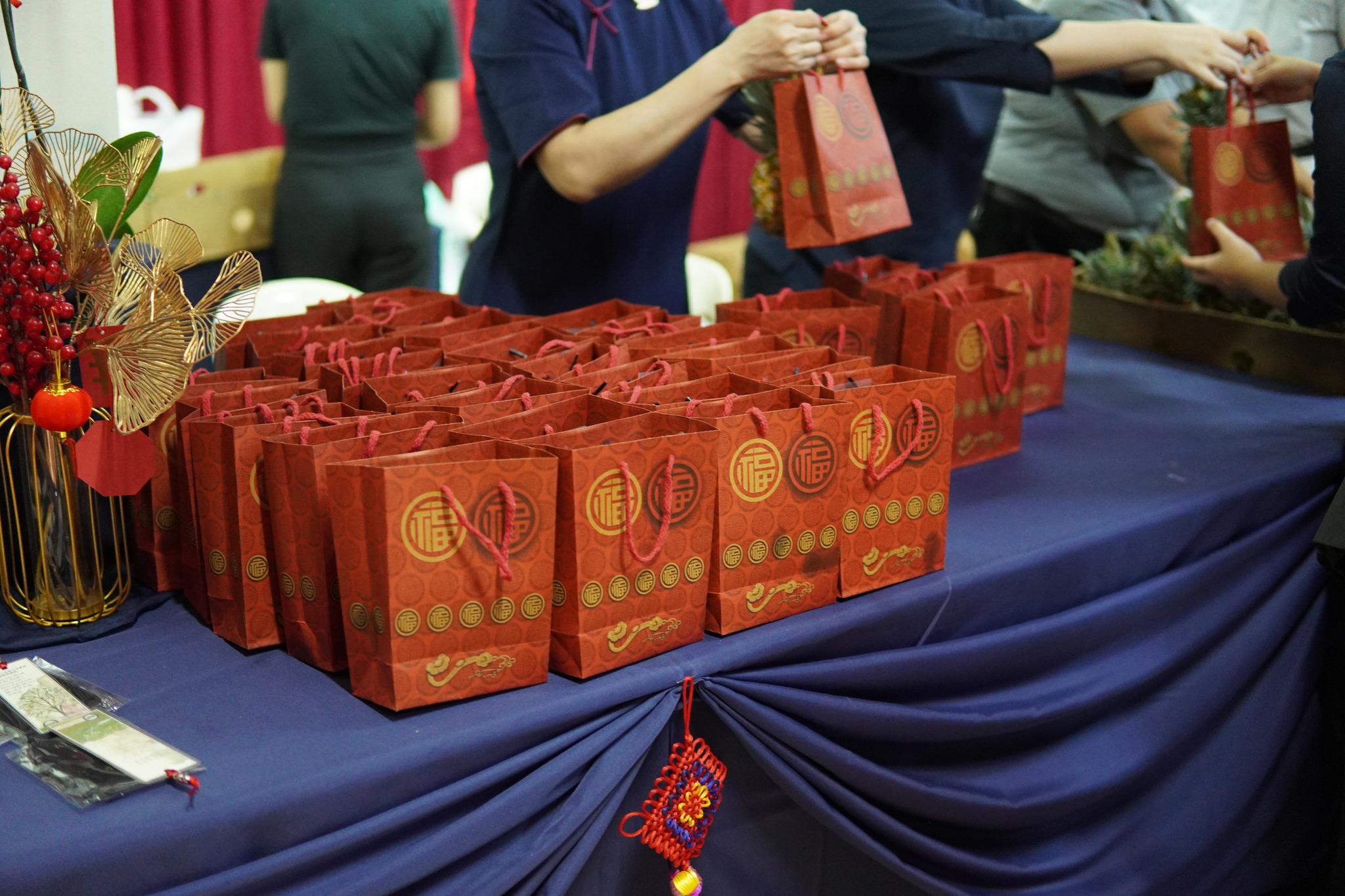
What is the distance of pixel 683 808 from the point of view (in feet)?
3.65

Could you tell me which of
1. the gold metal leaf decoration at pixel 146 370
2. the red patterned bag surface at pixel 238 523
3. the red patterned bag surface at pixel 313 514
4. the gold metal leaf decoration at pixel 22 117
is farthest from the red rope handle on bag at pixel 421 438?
the gold metal leaf decoration at pixel 22 117

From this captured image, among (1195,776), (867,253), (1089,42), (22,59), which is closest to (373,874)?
(22,59)

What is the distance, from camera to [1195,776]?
1.64 meters

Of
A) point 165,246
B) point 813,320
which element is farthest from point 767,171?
point 165,246

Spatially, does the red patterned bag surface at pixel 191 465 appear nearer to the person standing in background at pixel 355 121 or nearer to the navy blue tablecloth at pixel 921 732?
the navy blue tablecloth at pixel 921 732

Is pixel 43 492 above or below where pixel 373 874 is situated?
above

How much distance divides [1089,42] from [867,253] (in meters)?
0.53

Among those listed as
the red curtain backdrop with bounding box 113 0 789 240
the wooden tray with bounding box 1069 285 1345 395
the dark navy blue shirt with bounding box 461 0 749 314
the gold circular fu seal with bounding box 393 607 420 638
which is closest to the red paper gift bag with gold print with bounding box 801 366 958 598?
the gold circular fu seal with bounding box 393 607 420 638

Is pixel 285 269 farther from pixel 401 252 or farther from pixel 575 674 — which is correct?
pixel 575 674

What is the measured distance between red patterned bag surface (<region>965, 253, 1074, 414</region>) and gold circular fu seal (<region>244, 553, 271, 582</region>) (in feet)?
3.79

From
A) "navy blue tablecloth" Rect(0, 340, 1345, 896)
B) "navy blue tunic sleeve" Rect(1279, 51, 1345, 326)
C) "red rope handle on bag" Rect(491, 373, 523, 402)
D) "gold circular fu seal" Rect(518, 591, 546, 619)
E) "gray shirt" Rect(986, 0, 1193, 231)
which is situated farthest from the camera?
"gray shirt" Rect(986, 0, 1193, 231)

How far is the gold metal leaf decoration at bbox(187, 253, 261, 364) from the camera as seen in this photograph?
1.09m

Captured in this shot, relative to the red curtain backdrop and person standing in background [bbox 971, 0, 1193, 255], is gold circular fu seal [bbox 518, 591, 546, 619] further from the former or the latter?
the red curtain backdrop

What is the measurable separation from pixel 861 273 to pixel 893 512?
678mm
